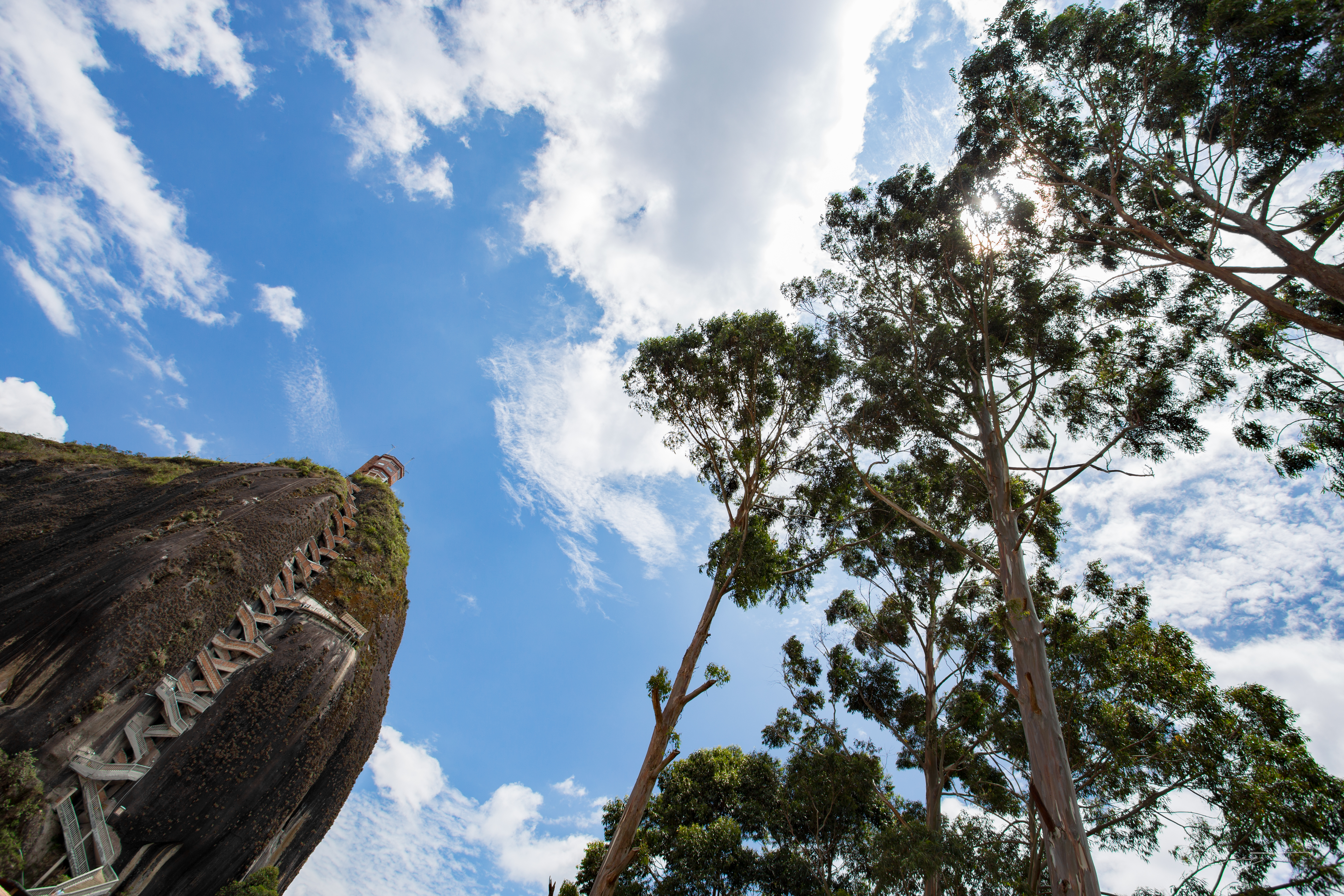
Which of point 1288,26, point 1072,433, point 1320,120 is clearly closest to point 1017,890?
point 1072,433

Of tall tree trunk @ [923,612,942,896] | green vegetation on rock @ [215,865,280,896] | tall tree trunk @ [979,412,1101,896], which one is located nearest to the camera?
tall tree trunk @ [979,412,1101,896]

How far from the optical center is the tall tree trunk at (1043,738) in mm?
6801

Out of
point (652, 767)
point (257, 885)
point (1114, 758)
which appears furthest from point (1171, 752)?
point (257, 885)

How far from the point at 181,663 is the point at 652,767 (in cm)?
815

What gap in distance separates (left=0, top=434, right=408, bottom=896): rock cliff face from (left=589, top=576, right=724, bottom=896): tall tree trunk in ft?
22.5

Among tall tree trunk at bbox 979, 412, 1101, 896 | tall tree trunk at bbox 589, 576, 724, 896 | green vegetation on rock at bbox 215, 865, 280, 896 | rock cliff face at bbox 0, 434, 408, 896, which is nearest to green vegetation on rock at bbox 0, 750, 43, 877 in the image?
rock cliff face at bbox 0, 434, 408, 896

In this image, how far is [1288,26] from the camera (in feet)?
26.1

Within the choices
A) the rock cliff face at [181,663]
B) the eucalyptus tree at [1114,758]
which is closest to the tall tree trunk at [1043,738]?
the eucalyptus tree at [1114,758]

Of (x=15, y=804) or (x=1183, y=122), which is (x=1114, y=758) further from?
(x=15, y=804)

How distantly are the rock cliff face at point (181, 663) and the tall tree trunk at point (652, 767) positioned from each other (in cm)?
686

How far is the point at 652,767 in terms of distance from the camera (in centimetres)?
898

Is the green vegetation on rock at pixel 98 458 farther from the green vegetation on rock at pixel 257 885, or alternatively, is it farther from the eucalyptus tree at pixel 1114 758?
the eucalyptus tree at pixel 1114 758

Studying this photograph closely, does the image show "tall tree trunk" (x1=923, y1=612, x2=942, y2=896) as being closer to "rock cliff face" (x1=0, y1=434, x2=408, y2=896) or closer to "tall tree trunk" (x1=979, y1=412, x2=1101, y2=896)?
"tall tree trunk" (x1=979, y1=412, x2=1101, y2=896)

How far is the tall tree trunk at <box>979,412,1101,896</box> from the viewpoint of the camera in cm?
680
